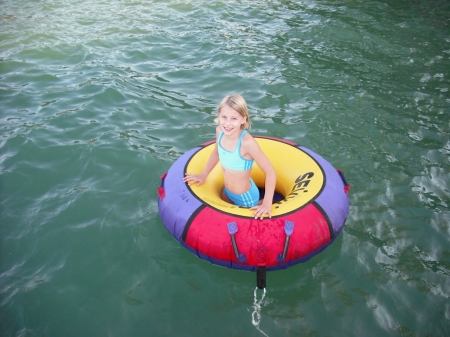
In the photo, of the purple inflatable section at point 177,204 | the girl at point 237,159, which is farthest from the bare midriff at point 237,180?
the purple inflatable section at point 177,204

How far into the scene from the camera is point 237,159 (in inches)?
140

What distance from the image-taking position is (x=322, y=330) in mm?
3018

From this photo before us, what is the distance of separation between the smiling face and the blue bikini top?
154 millimetres

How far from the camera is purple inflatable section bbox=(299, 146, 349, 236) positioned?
338cm

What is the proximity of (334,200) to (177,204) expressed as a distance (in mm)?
1433

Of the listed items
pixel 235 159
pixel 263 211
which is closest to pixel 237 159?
pixel 235 159

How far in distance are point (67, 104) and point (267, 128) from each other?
3.12 m

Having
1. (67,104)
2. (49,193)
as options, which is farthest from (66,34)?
(49,193)

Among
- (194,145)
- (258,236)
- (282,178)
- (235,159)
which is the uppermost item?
(235,159)

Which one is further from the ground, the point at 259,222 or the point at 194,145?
the point at 259,222

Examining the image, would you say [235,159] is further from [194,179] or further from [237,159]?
[194,179]

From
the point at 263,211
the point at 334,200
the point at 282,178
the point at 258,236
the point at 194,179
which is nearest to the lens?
the point at 258,236

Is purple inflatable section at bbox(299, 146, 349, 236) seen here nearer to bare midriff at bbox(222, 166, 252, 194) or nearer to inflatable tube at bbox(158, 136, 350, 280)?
inflatable tube at bbox(158, 136, 350, 280)

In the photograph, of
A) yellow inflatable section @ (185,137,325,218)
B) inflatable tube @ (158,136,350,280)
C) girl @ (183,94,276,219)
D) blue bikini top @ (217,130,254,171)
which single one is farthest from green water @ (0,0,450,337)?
blue bikini top @ (217,130,254,171)
